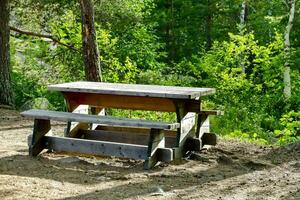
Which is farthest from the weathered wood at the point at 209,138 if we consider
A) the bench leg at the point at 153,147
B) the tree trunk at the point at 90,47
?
the tree trunk at the point at 90,47

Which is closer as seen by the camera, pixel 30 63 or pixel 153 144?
pixel 153 144

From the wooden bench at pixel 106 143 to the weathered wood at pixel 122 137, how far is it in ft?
2.89

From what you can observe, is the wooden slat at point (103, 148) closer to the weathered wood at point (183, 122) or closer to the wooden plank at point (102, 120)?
the wooden plank at point (102, 120)

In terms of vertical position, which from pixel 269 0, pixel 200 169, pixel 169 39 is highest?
pixel 269 0

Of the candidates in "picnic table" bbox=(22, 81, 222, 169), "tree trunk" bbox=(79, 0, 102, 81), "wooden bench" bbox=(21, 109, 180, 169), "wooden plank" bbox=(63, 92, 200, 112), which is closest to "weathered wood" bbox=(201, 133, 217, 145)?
"picnic table" bbox=(22, 81, 222, 169)

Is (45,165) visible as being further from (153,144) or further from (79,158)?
(153,144)

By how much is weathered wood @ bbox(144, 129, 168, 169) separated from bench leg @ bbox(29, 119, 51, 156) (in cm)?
158

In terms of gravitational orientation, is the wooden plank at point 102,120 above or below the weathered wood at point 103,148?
above

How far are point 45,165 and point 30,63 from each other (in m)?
13.2

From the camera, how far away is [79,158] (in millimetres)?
6941

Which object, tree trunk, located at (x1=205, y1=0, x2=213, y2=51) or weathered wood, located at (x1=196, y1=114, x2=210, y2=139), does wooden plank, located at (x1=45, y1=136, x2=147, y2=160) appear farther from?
tree trunk, located at (x1=205, y1=0, x2=213, y2=51)

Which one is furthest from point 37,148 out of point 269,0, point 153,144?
point 269,0

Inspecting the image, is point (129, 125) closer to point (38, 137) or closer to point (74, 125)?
point (38, 137)

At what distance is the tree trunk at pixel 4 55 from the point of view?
1256 cm
